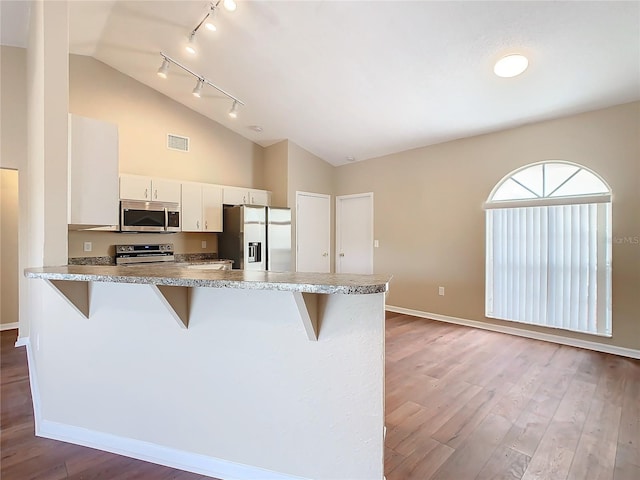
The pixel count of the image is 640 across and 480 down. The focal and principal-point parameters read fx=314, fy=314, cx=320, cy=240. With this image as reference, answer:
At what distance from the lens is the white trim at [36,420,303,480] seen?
1.53 m

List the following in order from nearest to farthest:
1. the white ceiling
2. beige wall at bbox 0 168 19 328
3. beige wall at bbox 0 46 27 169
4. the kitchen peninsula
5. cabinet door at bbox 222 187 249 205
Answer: the kitchen peninsula < the white ceiling < beige wall at bbox 0 46 27 169 < beige wall at bbox 0 168 19 328 < cabinet door at bbox 222 187 249 205

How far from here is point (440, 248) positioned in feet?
15.4

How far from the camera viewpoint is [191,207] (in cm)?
446

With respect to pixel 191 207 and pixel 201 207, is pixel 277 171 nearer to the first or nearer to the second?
pixel 201 207

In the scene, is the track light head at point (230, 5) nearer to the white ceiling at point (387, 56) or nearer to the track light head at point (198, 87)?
the white ceiling at point (387, 56)

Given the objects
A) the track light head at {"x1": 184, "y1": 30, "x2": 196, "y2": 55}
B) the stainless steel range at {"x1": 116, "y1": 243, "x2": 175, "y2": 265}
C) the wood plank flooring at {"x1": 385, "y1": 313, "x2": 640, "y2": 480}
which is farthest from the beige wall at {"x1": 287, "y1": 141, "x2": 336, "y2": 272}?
the wood plank flooring at {"x1": 385, "y1": 313, "x2": 640, "y2": 480}

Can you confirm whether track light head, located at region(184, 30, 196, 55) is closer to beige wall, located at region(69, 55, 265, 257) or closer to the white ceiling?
the white ceiling

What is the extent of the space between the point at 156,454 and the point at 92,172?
1.89m

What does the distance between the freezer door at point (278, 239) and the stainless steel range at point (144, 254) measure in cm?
142

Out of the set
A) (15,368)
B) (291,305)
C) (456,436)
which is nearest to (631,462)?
(456,436)

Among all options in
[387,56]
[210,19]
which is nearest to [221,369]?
[387,56]

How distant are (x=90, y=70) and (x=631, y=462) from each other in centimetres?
608

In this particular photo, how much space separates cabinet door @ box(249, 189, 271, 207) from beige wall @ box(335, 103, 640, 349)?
1.44 m

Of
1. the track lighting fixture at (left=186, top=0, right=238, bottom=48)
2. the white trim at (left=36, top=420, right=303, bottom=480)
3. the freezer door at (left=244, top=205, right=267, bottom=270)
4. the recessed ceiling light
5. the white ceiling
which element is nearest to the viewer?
the white trim at (left=36, top=420, right=303, bottom=480)
